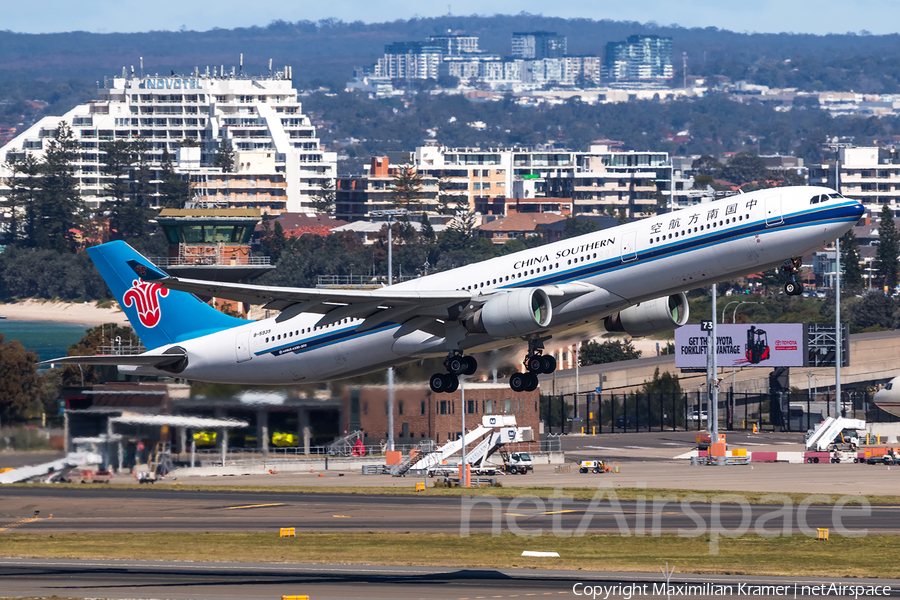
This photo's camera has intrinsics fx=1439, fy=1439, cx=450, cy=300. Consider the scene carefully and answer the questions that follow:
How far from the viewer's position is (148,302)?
7056 cm

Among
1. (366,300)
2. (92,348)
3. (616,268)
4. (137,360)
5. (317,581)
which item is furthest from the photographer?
(92,348)

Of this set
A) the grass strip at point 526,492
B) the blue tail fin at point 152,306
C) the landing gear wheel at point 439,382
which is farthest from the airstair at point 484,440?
the landing gear wheel at point 439,382

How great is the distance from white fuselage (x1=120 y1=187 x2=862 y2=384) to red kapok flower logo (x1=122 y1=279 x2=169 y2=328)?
7250 millimetres

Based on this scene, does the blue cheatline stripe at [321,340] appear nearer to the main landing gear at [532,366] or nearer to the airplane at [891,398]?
the main landing gear at [532,366]

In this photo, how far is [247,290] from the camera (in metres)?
56.8

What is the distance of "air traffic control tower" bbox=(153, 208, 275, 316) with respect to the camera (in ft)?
405

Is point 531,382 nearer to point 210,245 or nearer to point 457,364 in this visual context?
point 457,364

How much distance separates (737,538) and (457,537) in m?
12.5

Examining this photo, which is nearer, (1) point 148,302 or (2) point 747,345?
(1) point 148,302

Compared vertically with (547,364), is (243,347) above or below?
above

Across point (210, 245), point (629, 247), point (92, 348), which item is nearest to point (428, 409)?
point (629, 247)

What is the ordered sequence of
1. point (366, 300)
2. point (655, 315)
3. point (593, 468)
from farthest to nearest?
point (593, 468) → point (655, 315) → point (366, 300)

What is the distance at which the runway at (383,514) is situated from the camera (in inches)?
2669

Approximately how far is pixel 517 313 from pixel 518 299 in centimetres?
58
